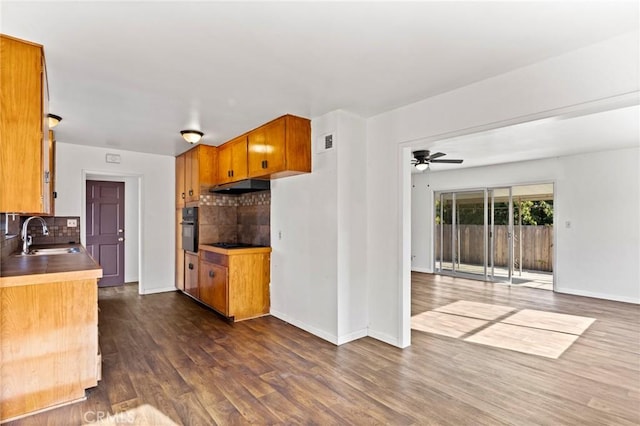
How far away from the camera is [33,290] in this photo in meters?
2.21

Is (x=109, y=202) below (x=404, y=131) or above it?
below

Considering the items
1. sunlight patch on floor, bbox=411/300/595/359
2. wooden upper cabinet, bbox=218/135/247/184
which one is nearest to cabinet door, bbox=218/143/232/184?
wooden upper cabinet, bbox=218/135/247/184

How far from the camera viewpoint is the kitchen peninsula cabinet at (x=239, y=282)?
13.6ft

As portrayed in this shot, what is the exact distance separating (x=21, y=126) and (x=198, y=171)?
304 cm

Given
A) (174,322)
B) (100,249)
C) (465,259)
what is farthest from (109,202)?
(465,259)

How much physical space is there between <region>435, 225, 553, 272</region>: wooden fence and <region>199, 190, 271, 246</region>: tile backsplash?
5012mm

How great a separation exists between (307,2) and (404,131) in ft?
6.14

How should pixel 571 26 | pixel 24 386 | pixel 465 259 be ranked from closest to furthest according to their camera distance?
pixel 571 26
pixel 24 386
pixel 465 259

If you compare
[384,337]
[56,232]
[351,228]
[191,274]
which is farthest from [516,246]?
[56,232]

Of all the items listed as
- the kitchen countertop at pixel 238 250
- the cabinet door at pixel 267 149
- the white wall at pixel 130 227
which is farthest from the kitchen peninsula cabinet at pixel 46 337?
the white wall at pixel 130 227

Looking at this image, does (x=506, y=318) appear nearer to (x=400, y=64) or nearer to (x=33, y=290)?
(x=400, y=64)

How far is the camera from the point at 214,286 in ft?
14.7

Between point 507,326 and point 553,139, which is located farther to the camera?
point 553,139

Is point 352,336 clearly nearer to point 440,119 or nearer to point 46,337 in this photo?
point 440,119
